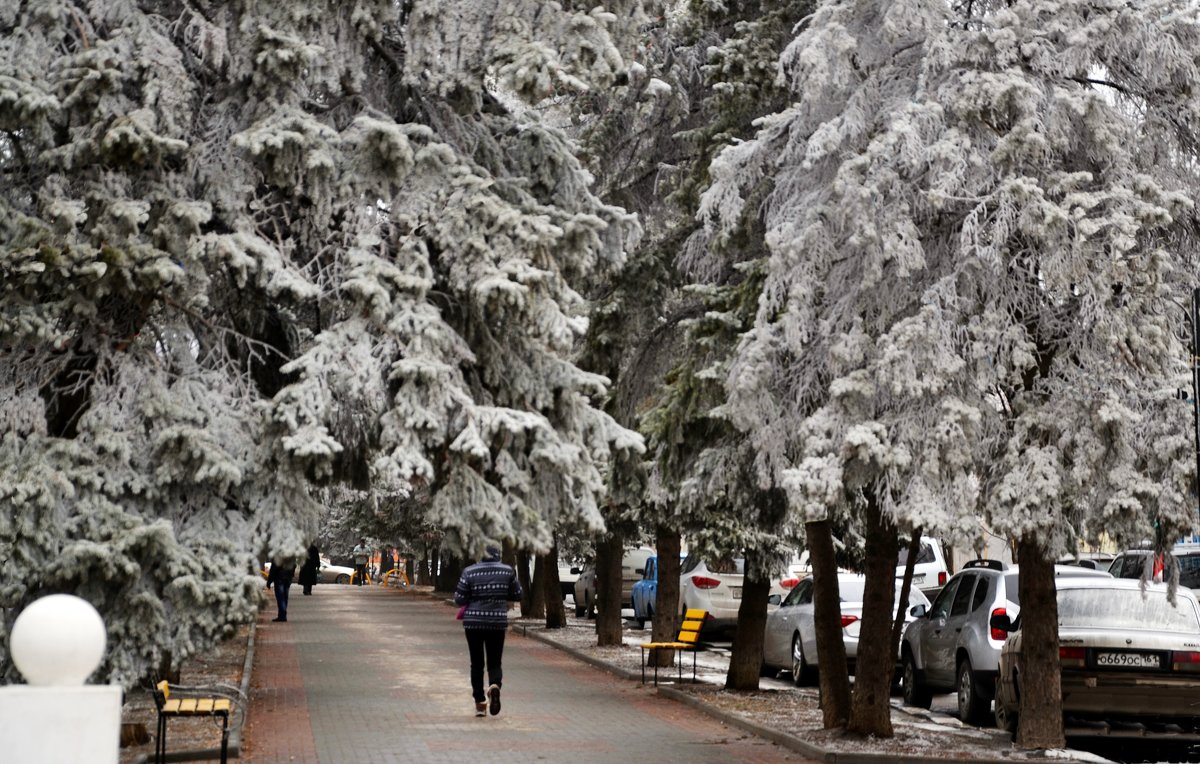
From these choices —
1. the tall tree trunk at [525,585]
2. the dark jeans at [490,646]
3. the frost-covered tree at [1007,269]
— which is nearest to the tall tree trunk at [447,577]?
the tall tree trunk at [525,585]

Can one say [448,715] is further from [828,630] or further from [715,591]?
[715,591]

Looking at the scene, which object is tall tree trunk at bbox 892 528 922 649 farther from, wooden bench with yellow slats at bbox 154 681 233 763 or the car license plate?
wooden bench with yellow slats at bbox 154 681 233 763

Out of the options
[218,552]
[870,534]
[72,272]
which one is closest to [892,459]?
[870,534]

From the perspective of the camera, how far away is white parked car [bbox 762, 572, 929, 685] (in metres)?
21.6

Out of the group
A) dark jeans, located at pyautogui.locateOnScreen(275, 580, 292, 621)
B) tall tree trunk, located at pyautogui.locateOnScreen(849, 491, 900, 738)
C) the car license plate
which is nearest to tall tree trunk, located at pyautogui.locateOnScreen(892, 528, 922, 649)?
tall tree trunk, located at pyautogui.locateOnScreen(849, 491, 900, 738)

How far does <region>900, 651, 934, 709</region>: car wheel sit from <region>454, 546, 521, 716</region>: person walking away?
5427 mm

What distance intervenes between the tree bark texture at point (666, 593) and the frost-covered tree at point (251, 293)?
38.1ft

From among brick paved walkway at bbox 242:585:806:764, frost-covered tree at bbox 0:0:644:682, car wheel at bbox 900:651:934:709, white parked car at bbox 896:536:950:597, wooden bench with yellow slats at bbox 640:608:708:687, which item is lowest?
brick paved walkway at bbox 242:585:806:764

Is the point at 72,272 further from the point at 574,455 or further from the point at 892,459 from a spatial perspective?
the point at 892,459

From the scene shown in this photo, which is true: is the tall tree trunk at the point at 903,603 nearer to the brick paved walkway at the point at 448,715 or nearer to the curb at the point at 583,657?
the brick paved walkway at the point at 448,715

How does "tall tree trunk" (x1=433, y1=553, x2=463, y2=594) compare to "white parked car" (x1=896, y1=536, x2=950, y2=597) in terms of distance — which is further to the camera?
"tall tree trunk" (x1=433, y1=553, x2=463, y2=594)

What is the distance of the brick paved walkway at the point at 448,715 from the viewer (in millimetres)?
14367

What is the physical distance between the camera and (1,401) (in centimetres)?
1152

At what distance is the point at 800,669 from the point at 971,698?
14.7 ft
